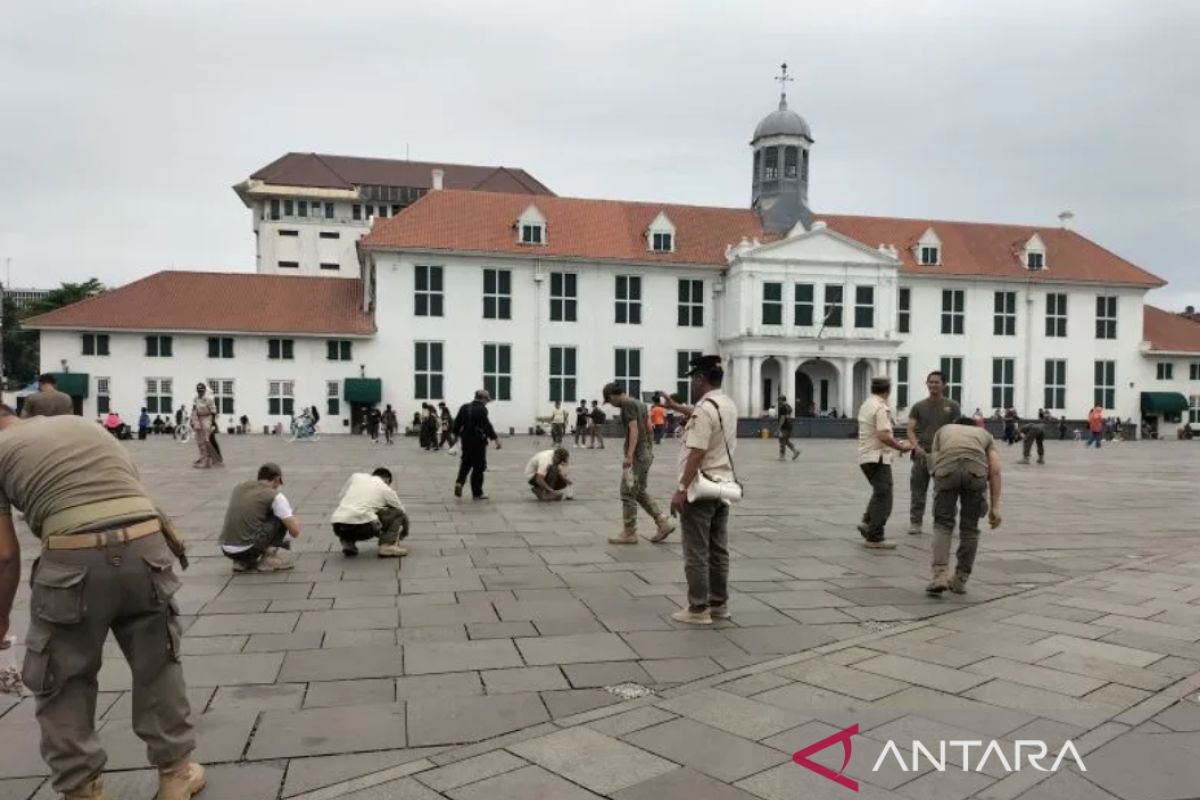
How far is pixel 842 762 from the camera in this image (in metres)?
3.95

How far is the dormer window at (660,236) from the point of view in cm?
4647

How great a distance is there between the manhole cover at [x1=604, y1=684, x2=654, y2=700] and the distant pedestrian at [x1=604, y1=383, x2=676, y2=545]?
487 centimetres

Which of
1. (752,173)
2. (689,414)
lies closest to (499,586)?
(689,414)

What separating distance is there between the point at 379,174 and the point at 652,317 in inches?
1728

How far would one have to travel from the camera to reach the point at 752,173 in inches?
2064

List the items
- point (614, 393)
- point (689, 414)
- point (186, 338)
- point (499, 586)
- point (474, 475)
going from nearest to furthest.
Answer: point (689, 414) → point (499, 586) → point (614, 393) → point (474, 475) → point (186, 338)

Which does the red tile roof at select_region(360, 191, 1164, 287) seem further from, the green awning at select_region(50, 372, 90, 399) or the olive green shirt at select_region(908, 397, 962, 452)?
the olive green shirt at select_region(908, 397, 962, 452)

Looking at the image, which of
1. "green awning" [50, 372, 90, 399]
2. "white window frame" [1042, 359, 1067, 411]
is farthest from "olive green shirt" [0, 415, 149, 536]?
"white window frame" [1042, 359, 1067, 411]

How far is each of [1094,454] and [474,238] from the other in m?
29.1

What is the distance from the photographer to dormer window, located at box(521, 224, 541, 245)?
4491 cm

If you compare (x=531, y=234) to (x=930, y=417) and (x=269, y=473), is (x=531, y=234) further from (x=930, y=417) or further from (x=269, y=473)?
(x=269, y=473)

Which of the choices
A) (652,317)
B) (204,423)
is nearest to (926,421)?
(204,423)

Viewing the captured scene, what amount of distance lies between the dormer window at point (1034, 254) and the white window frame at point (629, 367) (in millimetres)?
23442

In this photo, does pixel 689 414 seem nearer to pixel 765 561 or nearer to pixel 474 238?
pixel 765 561
